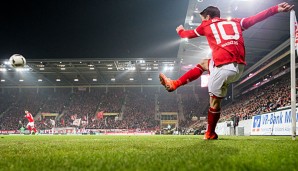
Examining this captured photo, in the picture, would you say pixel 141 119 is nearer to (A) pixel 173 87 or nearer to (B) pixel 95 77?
(B) pixel 95 77

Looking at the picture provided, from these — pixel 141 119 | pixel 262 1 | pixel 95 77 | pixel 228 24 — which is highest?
pixel 262 1

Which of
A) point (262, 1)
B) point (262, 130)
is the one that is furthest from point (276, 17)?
point (262, 130)

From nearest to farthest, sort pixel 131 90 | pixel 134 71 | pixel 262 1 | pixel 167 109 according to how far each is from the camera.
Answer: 1. pixel 262 1
2. pixel 134 71
3. pixel 167 109
4. pixel 131 90

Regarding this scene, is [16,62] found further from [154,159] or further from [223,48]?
[154,159]

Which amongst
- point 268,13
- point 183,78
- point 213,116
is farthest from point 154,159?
point 268,13

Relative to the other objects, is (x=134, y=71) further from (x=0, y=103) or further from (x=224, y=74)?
(x=224, y=74)

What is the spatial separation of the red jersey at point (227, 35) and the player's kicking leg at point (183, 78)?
1.70 feet

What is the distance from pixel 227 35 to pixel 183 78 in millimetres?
1141

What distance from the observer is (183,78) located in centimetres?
574

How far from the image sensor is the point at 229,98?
49.7 meters

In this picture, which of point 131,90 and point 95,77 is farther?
point 131,90

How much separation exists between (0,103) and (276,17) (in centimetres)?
4602

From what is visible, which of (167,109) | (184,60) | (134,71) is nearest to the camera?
(184,60)

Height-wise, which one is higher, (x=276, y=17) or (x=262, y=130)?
(x=276, y=17)
